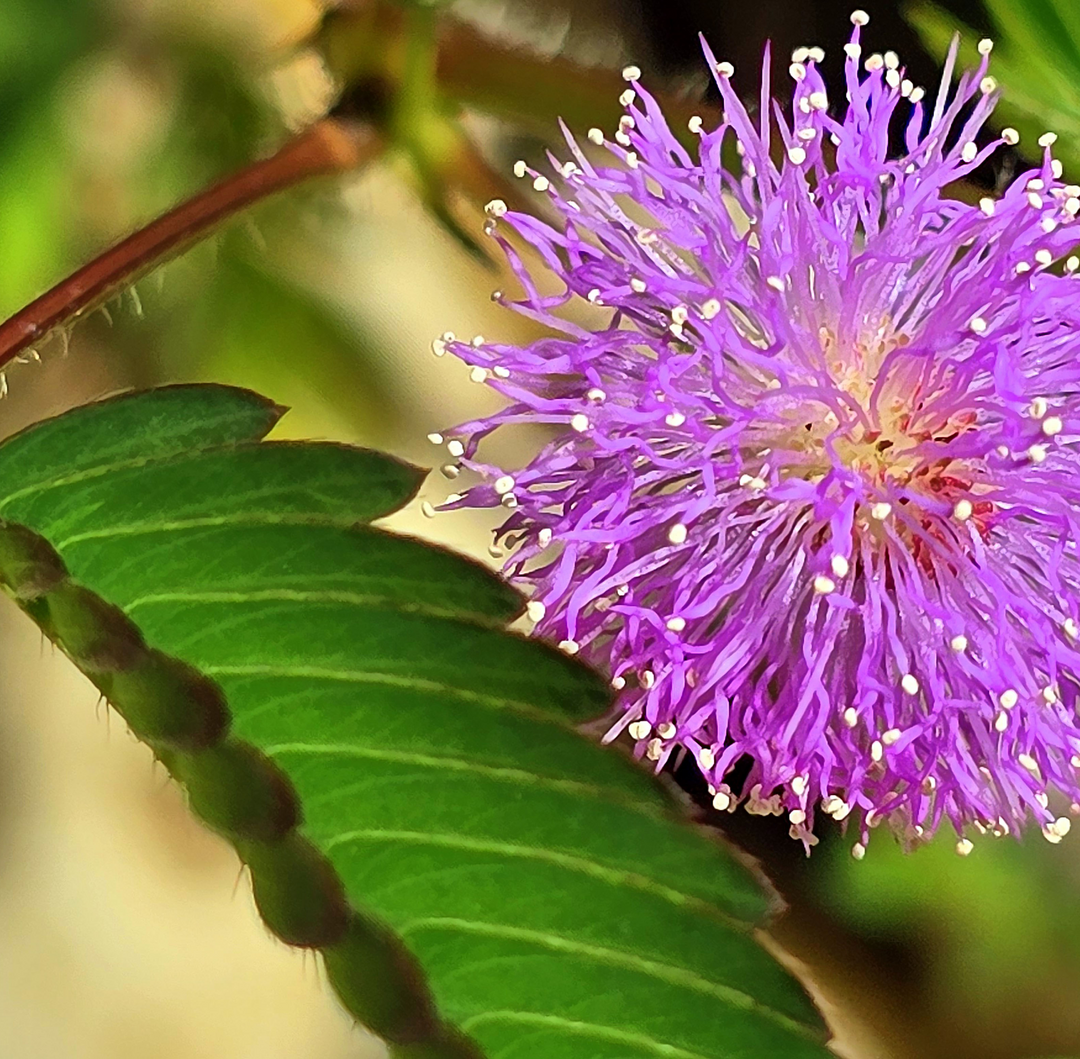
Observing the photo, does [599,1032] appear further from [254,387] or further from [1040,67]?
[254,387]

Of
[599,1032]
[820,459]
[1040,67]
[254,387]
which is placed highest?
[254,387]

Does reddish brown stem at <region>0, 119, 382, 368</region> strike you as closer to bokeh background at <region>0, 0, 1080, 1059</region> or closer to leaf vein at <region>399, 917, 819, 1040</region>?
bokeh background at <region>0, 0, 1080, 1059</region>

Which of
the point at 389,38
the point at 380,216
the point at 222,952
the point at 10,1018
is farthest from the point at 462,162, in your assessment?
the point at 10,1018

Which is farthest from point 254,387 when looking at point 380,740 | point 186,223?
point 380,740

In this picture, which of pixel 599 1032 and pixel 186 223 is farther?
pixel 186 223

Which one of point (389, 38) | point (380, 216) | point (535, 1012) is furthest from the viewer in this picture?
point (380, 216)

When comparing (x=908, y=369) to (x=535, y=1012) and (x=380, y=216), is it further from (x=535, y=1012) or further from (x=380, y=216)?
(x=380, y=216)

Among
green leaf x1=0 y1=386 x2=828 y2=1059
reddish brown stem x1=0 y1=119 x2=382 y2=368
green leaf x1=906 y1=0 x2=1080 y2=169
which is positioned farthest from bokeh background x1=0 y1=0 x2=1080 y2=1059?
green leaf x1=0 y1=386 x2=828 y2=1059

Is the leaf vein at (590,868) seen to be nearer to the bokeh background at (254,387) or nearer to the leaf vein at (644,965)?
the leaf vein at (644,965)
